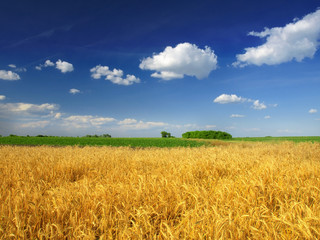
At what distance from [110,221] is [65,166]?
3504mm

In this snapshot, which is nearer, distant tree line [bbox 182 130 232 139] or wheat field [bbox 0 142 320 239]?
wheat field [bbox 0 142 320 239]

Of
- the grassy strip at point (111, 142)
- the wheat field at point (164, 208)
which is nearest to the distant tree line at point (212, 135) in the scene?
the grassy strip at point (111, 142)

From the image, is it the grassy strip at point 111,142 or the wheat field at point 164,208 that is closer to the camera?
the wheat field at point 164,208

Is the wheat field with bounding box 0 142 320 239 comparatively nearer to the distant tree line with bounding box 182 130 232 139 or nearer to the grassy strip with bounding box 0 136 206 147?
the grassy strip with bounding box 0 136 206 147

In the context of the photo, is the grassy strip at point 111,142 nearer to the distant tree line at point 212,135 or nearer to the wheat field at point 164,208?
the wheat field at point 164,208

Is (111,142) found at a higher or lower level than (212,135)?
lower

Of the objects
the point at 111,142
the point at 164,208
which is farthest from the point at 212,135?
the point at 164,208

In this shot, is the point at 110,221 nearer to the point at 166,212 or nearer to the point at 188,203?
the point at 166,212

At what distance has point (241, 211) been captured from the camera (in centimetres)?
260

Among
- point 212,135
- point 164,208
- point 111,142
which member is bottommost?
point 164,208

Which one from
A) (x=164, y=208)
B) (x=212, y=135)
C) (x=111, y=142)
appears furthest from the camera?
(x=212, y=135)

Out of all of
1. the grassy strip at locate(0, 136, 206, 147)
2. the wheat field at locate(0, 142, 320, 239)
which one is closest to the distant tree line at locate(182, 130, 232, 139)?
the grassy strip at locate(0, 136, 206, 147)

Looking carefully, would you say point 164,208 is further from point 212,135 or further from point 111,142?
point 212,135

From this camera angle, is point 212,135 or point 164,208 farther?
point 212,135
